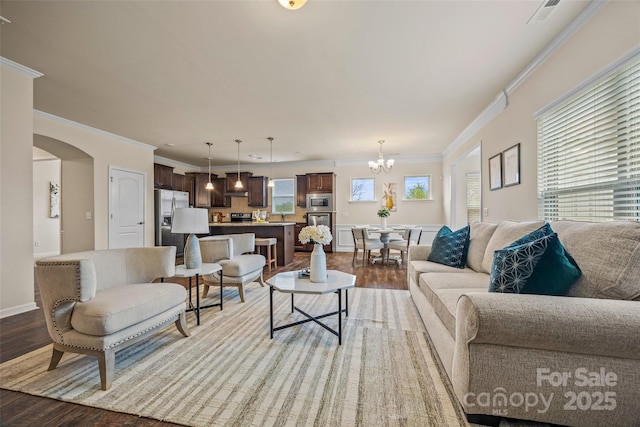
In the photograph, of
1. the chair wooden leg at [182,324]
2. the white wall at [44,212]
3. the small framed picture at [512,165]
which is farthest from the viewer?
the white wall at [44,212]

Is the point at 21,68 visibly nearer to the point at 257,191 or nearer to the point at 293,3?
the point at 293,3

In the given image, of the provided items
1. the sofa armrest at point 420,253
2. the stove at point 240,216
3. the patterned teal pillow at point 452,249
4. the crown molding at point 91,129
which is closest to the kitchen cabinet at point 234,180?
the stove at point 240,216

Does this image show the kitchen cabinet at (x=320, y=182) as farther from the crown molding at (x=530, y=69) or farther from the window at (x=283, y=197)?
the crown molding at (x=530, y=69)

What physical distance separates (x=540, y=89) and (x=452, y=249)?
5.97 ft

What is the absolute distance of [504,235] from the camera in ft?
7.72

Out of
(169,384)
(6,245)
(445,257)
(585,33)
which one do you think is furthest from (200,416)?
(585,33)

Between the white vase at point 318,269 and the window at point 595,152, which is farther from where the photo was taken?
the white vase at point 318,269

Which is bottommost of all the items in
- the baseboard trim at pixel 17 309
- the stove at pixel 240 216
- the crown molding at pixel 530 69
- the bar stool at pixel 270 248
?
the baseboard trim at pixel 17 309

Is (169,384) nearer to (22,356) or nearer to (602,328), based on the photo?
(22,356)

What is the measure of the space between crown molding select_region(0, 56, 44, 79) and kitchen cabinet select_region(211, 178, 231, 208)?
216 inches

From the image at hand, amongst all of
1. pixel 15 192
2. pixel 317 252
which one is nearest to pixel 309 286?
pixel 317 252

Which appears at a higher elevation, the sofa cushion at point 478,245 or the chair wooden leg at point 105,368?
the sofa cushion at point 478,245

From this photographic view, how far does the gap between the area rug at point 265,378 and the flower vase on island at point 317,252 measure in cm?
50

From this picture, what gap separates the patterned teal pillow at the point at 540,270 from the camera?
1.40 m
